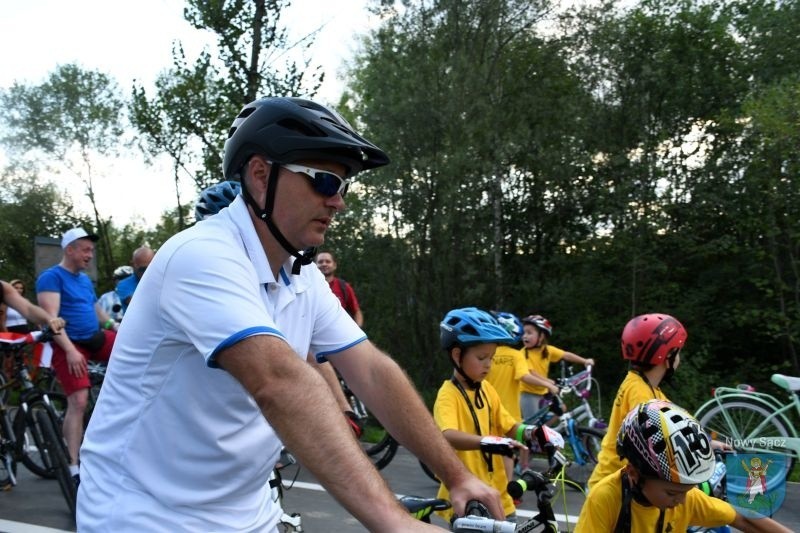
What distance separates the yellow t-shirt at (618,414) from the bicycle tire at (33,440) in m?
4.48

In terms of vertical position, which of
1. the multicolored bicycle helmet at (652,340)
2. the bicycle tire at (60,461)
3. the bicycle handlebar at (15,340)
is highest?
the multicolored bicycle helmet at (652,340)

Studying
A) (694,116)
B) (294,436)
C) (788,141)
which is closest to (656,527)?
(294,436)

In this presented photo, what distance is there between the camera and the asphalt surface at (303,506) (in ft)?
19.8

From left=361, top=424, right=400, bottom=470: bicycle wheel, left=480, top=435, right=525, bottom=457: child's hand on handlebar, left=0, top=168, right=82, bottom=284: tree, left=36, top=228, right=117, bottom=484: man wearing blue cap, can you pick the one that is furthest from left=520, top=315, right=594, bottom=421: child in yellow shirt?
left=0, top=168, right=82, bottom=284: tree

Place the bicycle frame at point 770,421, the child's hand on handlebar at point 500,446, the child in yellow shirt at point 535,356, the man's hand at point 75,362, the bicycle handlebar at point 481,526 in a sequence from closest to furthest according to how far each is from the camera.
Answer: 1. the bicycle handlebar at point 481,526
2. the child's hand on handlebar at point 500,446
3. the man's hand at point 75,362
4. the bicycle frame at point 770,421
5. the child in yellow shirt at point 535,356

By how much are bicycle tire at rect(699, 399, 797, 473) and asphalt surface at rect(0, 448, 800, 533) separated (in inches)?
22.0

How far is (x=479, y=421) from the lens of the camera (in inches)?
179

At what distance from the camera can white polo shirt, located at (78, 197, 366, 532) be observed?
1.70 m

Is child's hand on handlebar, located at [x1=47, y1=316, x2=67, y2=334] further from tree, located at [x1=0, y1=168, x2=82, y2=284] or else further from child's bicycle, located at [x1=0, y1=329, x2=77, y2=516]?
tree, located at [x1=0, y1=168, x2=82, y2=284]

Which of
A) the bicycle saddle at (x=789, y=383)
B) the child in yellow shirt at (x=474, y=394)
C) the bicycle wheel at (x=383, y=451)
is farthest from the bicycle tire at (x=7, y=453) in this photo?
the bicycle saddle at (x=789, y=383)

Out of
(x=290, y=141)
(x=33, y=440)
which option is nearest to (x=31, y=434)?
(x=33, y=440)

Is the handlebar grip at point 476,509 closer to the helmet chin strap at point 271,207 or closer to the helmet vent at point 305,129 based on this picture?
the helmet chin strap at point 271,207

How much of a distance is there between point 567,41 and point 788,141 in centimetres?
666

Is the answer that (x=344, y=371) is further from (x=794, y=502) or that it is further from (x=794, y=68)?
(x=794, y=68)
